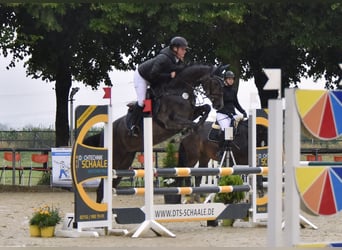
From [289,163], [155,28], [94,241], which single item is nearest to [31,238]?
[94,241]

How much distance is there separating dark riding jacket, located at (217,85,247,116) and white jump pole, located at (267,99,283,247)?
643 centimetres

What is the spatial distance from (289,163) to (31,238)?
418 cm

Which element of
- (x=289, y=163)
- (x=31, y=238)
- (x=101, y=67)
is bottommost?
(x=31, y=238)

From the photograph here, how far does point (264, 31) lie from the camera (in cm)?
1664

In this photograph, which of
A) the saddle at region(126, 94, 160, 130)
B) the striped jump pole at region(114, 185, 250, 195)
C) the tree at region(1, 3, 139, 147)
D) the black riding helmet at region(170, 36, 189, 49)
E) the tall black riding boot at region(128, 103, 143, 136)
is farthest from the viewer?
the tree at region(1, 3, 139, 147)

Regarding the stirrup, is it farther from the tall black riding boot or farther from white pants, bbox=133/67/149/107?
white pants, bbox=133/67/149/107

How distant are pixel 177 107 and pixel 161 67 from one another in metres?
0.60

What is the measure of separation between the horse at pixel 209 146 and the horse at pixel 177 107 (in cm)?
162

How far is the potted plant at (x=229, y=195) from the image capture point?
9109 mm

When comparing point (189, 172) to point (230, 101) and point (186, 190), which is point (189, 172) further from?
point (230, 101)

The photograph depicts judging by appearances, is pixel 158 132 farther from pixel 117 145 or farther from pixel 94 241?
pixel 94 241

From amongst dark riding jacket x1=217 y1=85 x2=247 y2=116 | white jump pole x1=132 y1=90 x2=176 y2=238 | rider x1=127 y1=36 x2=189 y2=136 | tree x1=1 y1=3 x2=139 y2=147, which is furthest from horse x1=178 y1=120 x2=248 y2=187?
tree x1=1 y1=3 x2=139 y2=147

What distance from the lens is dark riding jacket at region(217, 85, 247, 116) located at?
1074cm

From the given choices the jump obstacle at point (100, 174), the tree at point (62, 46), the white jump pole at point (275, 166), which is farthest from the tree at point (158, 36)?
the white jump pole at point (275, 166)
